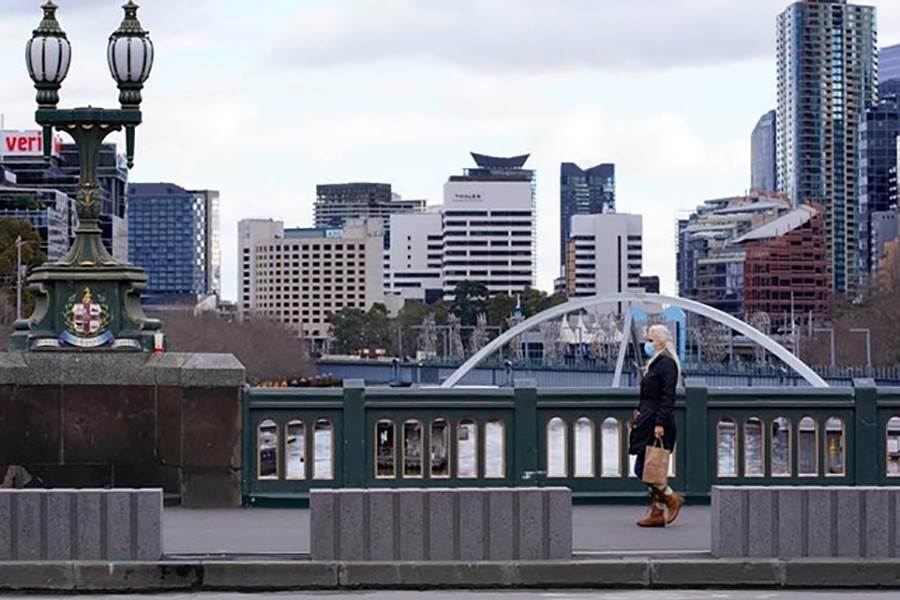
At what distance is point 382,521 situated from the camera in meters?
15.9

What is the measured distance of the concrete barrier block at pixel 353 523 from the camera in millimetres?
15922

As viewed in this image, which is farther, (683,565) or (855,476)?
(855,476)

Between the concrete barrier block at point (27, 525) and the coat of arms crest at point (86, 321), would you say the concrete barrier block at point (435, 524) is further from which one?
the coat of arms crest at point (86, 321)

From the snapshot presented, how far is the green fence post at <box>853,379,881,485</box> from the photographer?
66.7 ft

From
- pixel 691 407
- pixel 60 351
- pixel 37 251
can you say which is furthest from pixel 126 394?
pixel 37 251

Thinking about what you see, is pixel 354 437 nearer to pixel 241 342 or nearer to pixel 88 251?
pixel 88 251

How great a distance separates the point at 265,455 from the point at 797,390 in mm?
5176

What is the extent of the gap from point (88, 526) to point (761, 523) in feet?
16.6

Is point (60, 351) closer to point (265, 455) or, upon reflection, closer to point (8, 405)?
point (8, 405)

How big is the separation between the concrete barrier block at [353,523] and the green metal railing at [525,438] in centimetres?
403

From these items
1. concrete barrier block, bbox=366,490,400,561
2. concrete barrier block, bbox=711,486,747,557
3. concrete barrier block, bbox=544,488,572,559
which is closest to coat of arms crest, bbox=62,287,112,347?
concrete barrier block, bbox=366,490,400,561

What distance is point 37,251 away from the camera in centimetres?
12081

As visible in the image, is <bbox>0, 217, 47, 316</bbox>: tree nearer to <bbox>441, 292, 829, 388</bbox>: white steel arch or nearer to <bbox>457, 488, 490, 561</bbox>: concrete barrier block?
<bbox>441, 292, 829, 388</bbox>: white steel arch

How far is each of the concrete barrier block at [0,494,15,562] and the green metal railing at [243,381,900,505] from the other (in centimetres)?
437
